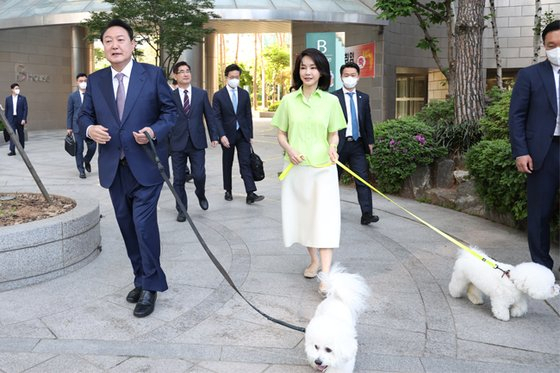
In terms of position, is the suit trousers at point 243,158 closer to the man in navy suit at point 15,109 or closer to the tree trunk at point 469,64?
the tree trunk at point 469,64

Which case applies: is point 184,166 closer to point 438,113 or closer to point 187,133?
point 187,133

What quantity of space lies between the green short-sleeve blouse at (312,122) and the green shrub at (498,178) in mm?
2306

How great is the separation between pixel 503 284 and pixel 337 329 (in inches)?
58.7

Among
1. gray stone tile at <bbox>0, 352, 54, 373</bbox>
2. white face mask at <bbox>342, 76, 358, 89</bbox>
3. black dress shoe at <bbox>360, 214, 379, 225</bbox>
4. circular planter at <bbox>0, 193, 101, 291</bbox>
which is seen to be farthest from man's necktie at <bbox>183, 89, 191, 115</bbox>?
gray stone tile at <bbox>0, 352, 54, 373</bbox>

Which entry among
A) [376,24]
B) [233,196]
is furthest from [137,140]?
[376,24]

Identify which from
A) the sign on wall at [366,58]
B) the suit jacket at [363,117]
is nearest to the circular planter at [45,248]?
the suit jacket at [363,117]

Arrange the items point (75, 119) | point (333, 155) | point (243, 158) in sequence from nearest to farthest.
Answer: point (333, 155) < point (243, 158) < point (75, 119)

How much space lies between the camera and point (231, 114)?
25.1 ft

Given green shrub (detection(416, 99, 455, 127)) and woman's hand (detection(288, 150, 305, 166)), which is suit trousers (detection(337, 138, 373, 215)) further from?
green shrub (detection(416, 99, 455, 127))

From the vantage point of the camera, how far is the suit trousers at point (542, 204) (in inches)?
160

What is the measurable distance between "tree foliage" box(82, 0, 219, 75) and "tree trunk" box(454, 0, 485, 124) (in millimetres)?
9945

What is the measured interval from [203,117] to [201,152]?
452mm

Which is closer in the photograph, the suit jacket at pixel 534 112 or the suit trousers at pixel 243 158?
the suit jacket at pixel 534 112

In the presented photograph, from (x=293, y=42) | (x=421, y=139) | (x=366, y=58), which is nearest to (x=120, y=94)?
(x=421, y=139)
